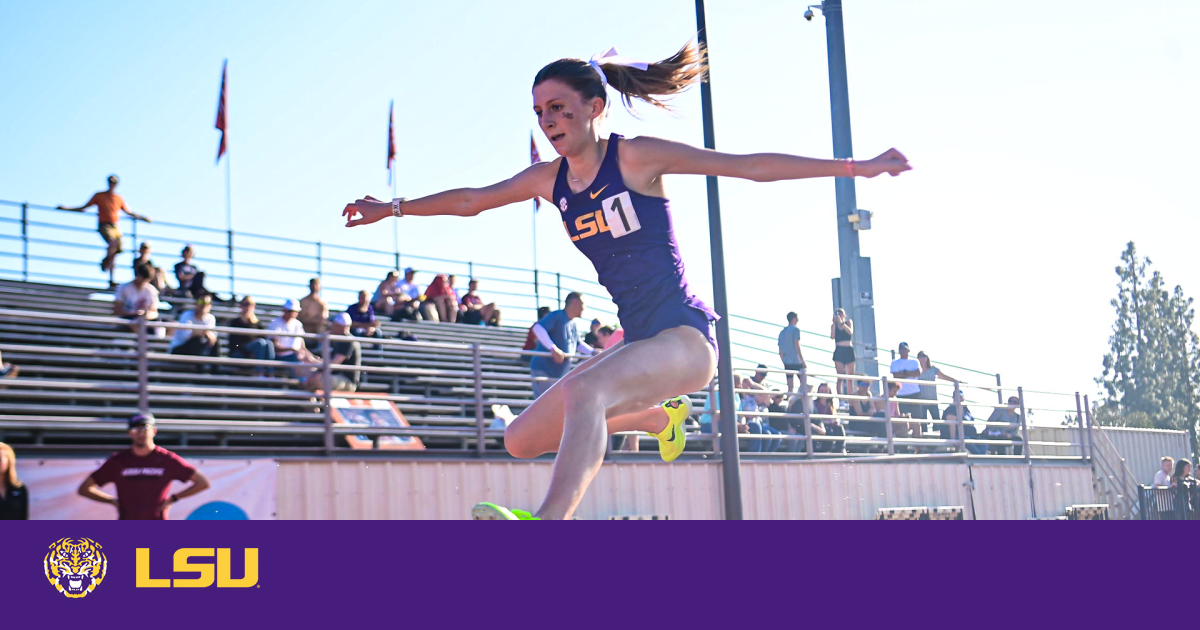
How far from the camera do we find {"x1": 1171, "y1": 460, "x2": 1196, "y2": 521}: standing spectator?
17375mm

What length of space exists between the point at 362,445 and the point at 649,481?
2.92 m

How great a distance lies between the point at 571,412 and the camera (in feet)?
12.9

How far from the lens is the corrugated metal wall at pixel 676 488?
988 centimetres

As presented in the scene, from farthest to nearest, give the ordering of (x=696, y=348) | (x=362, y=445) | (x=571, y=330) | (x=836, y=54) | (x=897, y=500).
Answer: (x=836, y=54)
(x=897, y=500)
(x=571, y=330)
(x=362, y=445)
(x=696, y=348)

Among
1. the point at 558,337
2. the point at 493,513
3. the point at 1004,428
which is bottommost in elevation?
the point at 493,513

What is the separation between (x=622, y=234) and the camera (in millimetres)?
4262

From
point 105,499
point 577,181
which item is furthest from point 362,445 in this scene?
point 577,181

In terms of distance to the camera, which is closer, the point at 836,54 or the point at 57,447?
the point at 57,447

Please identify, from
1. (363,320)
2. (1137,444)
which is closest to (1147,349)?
(1137,444)

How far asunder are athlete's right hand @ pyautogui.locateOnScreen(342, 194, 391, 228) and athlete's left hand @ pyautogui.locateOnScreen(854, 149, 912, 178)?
1.78 meters

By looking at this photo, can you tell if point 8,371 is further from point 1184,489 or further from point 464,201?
point 1184,489

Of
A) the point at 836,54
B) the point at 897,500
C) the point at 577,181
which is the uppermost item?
the point at 836,54

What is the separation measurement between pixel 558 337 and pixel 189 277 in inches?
203
